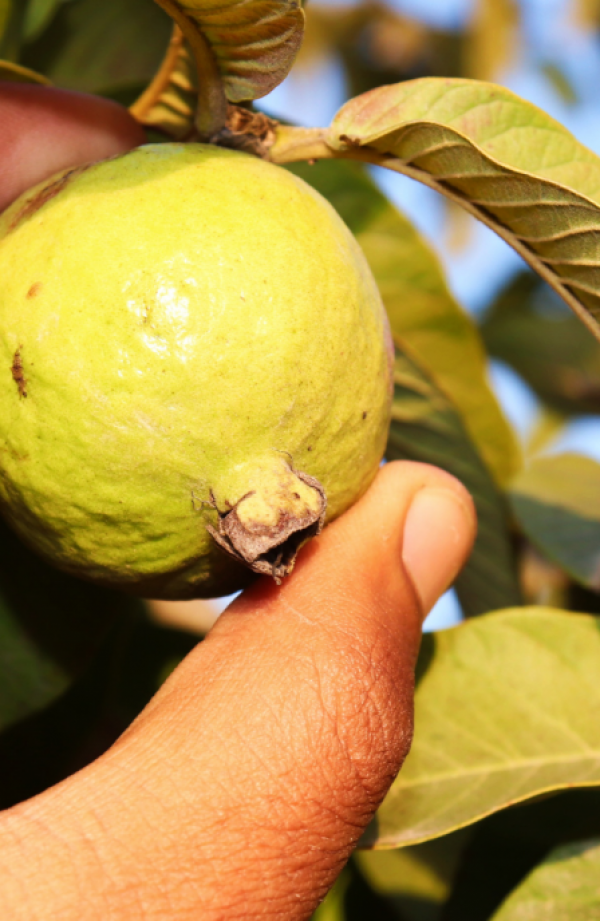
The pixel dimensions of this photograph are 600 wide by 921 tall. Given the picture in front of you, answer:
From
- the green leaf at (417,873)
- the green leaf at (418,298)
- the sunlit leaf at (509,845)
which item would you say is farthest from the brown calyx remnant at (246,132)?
the green leaf at (417,873)

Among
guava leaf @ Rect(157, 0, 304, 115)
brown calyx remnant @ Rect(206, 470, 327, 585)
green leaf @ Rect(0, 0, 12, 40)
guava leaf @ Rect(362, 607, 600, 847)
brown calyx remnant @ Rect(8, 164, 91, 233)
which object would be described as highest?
green leaf @ Rect(0, 0, 12, 40)

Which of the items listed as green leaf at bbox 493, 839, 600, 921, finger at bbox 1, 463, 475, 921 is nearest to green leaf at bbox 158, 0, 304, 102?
finger at bbox 1, 463, 475, 921

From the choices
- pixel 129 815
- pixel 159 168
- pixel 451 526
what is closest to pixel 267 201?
pixel 159 168

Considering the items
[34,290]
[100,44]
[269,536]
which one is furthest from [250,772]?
[100,44]

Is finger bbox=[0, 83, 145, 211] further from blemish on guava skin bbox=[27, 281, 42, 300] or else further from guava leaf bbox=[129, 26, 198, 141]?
blemish on guava skin bbox=[27, 281, 42, 300]

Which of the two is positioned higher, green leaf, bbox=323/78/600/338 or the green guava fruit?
green leaf, bbox=323/78/600/338

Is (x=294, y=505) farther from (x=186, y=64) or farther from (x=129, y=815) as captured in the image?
(x=186, y=64)

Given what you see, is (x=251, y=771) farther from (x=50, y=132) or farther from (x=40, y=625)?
(x=50, y=132)
